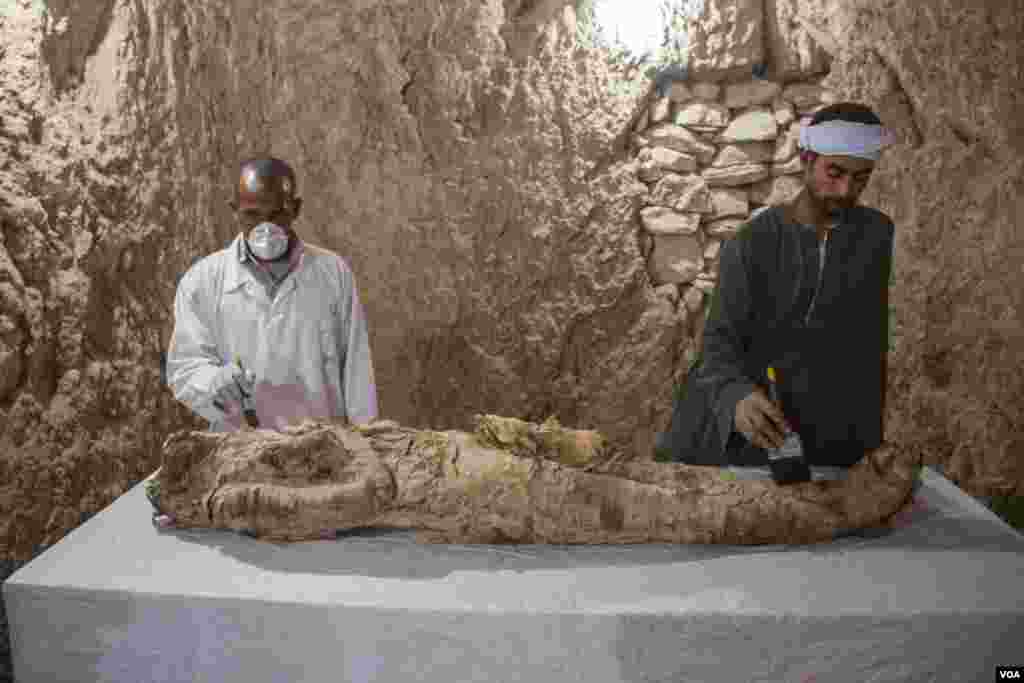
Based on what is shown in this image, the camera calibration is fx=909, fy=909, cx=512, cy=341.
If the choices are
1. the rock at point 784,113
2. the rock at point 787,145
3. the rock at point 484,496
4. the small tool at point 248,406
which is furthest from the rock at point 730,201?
the small tool at point 248,406

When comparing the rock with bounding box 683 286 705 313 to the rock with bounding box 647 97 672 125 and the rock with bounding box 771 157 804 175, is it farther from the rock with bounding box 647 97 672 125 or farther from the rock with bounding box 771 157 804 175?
the rock with bounding box 647 97 672 125

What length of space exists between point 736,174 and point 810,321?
2.29 meters

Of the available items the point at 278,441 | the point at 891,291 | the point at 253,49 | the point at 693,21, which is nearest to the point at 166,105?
the point at 253,49

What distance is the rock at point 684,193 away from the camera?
486cm

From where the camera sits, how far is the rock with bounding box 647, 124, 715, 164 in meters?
4.84

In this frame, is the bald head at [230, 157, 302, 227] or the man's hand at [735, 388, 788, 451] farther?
the bald head at [230, 157, 302, 227]

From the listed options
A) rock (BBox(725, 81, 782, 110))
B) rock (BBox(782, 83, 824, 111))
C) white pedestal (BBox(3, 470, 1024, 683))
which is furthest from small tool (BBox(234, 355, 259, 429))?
rock (BBox(782, 83, 824, 111))

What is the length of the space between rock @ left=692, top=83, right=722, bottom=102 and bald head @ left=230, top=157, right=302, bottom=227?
271 centimetres

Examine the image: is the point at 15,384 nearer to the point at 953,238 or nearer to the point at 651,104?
the point at 651,104

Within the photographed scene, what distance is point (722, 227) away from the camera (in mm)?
4898

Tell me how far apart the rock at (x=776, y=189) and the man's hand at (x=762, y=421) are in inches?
100

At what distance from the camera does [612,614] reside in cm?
201

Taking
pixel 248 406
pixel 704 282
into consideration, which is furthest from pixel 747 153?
pixel 248 406

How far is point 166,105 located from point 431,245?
58.8 inches
